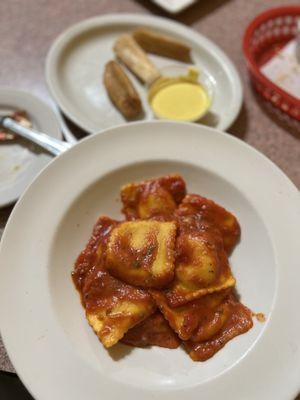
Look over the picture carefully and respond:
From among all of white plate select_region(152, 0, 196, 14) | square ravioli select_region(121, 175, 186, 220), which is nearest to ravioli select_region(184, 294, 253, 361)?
square ravioli select_region(121, 175, 186, 220)

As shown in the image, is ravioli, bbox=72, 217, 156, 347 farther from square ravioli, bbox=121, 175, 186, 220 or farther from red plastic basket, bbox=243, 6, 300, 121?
red plastic basket, bbox=243, 6, 300, 121

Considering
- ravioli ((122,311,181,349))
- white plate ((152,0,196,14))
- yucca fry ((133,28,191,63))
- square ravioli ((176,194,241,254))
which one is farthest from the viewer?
white plate ((152,0,196,14))

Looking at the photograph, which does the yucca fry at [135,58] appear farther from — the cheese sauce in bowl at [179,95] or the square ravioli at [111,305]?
the square ravioli at [111,305]

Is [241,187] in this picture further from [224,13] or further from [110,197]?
[224,13]

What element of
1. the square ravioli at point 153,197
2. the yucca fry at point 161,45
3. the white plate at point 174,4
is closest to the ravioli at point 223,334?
the square ravioli at point 153,197

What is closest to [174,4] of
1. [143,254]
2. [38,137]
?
[38,137]

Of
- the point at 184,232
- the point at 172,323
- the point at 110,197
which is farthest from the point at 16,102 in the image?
the point at 172,323

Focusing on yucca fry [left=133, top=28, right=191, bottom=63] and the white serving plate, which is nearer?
the white serving plate
